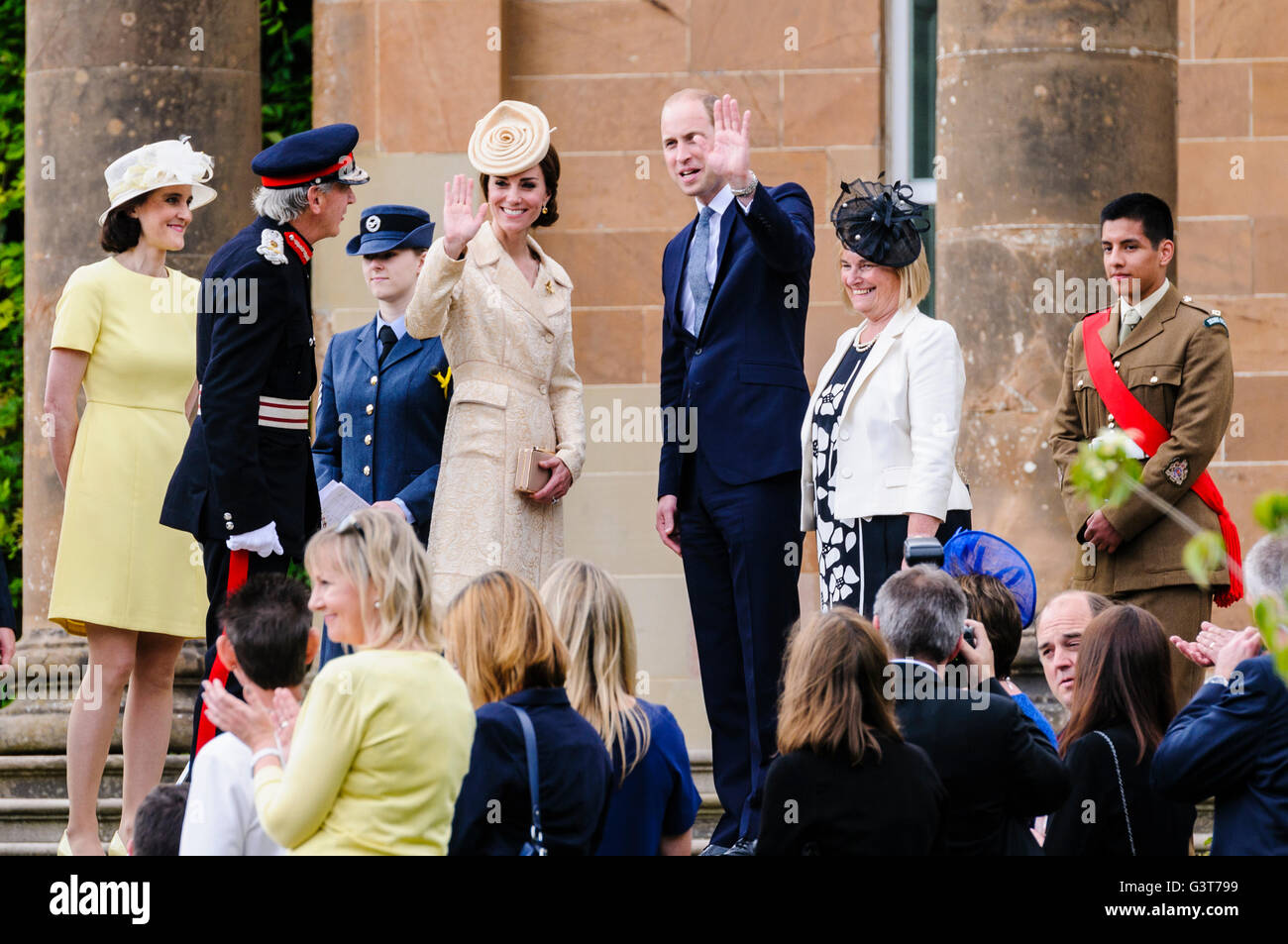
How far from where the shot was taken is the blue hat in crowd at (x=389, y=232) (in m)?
6.63

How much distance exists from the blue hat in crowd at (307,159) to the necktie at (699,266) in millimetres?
1049

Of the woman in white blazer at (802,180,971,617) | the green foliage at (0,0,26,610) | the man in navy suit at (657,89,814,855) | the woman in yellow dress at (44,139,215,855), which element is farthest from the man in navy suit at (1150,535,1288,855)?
the green foliage at (0,0,26,610)

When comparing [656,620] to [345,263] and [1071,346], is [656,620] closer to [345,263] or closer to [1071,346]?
[345,263]

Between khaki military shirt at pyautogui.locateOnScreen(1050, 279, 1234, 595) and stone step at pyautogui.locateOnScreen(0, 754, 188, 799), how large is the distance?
3.44m

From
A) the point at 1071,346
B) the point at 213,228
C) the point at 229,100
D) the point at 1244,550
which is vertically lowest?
the point at 1244,550

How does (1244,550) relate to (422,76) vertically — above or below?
below

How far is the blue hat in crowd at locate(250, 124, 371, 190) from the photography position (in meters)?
5.82

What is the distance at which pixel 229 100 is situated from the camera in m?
8.06

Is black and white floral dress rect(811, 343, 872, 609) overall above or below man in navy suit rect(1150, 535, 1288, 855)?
above

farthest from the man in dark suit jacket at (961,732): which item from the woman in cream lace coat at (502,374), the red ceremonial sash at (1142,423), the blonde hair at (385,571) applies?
the red ceremonial sash at (1142,423)

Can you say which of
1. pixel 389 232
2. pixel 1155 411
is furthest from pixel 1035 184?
pixel 389 232

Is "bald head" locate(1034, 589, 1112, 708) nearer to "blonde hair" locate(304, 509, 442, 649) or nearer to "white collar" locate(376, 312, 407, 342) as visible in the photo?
"blonde hair" locate(304, 509, 442, 649)
